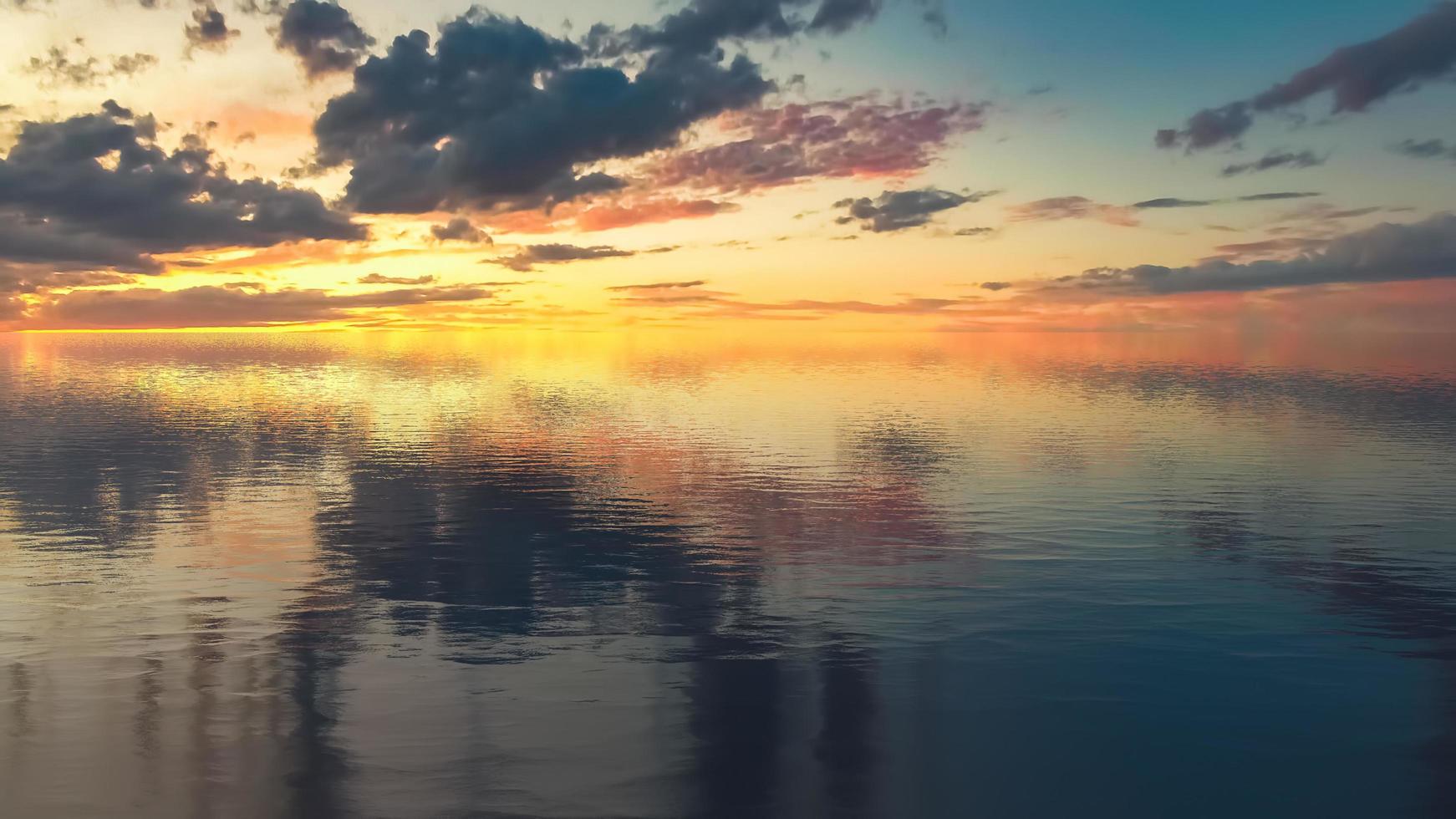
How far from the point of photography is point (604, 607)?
123 feet

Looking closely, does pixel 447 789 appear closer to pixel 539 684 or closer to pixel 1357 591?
pixel 539 684

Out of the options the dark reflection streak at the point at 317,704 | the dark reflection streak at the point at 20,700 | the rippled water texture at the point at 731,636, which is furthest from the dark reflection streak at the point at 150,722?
the dark reflection streak at the point at 317,704

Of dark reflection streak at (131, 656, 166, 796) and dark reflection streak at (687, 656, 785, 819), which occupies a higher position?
dark reflection streak at (131, 656, 166, 796)

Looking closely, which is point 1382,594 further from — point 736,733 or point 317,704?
point 317,704

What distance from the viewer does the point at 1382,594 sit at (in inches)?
1547

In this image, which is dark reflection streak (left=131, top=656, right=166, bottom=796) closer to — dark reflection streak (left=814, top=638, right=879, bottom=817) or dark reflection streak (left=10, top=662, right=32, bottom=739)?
dark reflection streak (left=10, top=662, right=32, bottom=739)

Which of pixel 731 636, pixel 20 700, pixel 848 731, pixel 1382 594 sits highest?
pixel 20 700

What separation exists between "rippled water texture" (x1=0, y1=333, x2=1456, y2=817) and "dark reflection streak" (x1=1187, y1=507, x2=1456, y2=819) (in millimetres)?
173

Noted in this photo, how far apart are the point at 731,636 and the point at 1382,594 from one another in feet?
88.9

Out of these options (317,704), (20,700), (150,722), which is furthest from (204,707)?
(20,700)

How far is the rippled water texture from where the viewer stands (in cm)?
2297

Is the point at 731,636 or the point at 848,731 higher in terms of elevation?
the point at 731,636

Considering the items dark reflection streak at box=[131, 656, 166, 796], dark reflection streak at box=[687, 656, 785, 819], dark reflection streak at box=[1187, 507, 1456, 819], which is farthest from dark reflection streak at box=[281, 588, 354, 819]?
dark reflection streak at box=[1187, 507, 1456, 819]

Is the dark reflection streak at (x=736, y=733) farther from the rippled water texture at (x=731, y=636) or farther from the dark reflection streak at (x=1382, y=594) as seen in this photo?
the dark reflection streak at (x=1382, y=594)
